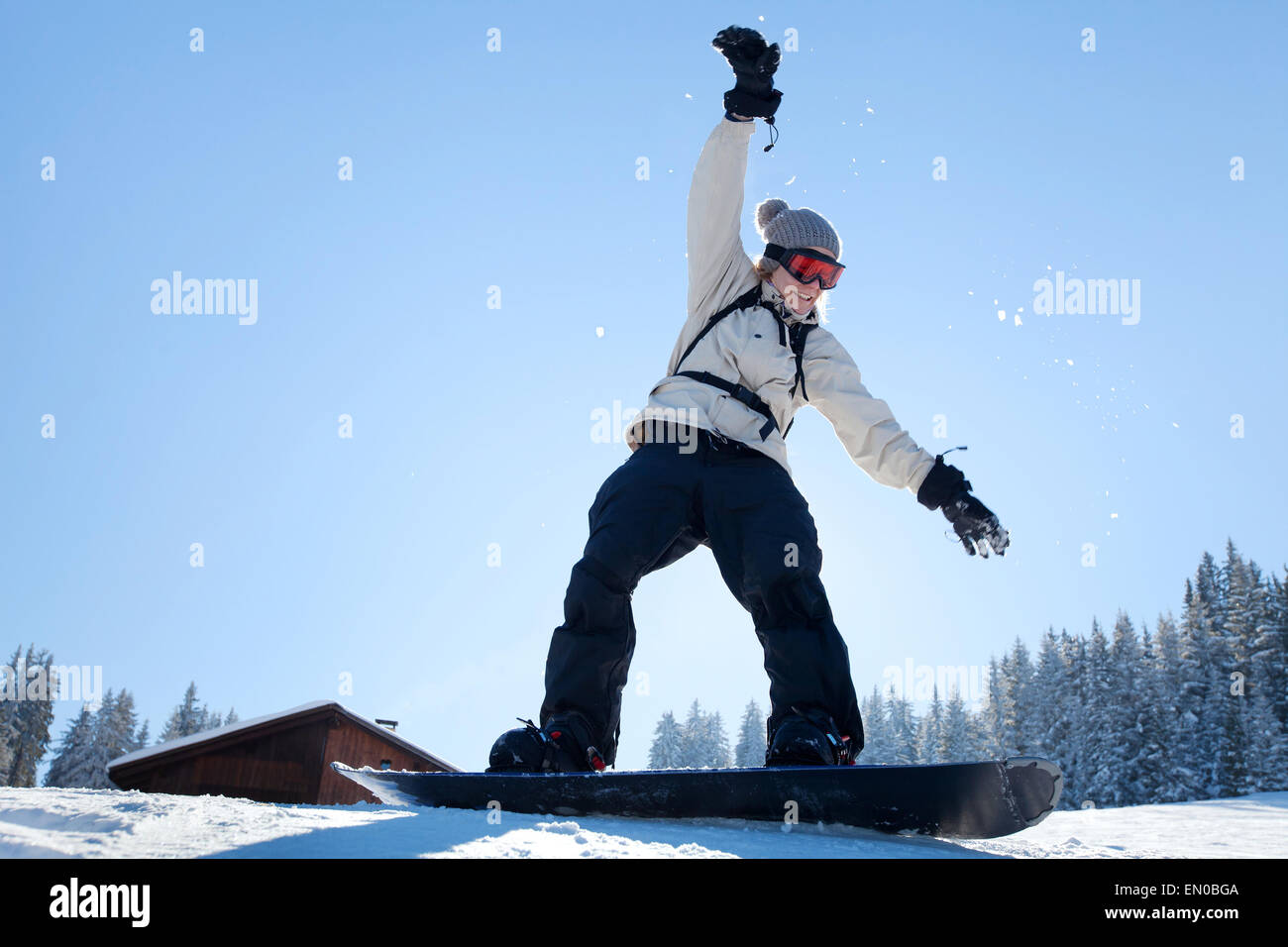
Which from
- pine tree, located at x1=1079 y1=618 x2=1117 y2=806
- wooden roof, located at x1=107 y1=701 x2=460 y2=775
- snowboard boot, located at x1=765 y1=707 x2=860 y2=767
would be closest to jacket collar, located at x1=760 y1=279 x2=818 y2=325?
snowboard boot, located at x1=765 y1=707 x2=860 y2=767

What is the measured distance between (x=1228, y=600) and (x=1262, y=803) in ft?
116

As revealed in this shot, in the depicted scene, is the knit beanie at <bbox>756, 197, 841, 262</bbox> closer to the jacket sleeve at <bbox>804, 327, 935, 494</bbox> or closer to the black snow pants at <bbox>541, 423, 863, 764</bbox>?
the jacket sleeve at <bbox>804, 327, 935, 494</bbox>

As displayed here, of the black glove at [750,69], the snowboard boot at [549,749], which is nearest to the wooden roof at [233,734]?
the snowboard boot at [549,749]

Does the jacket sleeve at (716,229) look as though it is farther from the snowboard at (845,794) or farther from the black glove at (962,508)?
the snowboard at (845,794)

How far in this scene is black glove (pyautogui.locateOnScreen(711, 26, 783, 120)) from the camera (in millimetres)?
3387

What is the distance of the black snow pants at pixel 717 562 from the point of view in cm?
282

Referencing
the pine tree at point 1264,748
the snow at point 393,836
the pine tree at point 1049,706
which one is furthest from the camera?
the pine tree at point 1049,706

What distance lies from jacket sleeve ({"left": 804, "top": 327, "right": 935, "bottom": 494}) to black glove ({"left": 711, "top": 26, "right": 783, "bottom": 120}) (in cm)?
107

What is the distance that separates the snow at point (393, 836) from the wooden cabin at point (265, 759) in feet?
56.9

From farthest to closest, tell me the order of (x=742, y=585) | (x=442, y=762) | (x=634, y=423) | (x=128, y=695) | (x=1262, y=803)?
(x=128, y=695), (x=442, y=762), (x=1262, y=803), (x=634, y=423), (x=742, y=585)

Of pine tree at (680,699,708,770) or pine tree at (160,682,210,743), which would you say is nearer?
pine tree at (680,699,708,770)
